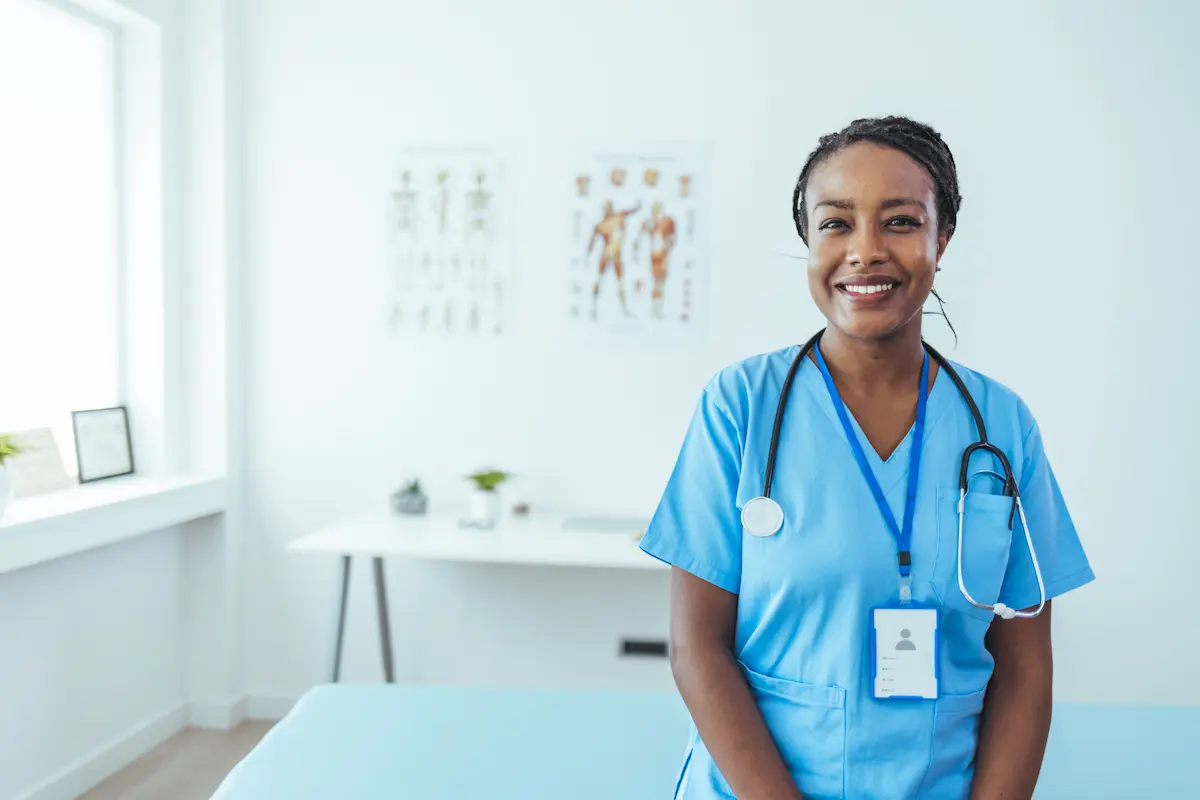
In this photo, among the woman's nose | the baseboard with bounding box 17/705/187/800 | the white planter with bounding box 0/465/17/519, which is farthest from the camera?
the baseboard with bounding box 17/705/187/800

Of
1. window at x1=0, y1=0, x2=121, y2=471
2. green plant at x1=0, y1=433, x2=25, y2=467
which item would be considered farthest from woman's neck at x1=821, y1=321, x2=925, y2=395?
window at x1=0, y1=0, x2=121, y2=471

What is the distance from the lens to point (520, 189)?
2736mm

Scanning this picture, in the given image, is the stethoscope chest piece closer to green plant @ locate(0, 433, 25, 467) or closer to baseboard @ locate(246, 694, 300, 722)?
green plant @ locate(0, 433, 25, 467)

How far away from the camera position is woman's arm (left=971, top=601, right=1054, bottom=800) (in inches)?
40.4

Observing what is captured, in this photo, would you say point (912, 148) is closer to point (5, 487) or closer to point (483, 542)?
point (483, 542)

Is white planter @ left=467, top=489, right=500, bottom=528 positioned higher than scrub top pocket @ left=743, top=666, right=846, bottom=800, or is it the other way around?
scrub top pocket @ left=743, top=666, right=846, bottom=800

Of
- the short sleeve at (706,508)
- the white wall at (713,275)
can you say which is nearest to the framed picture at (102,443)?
the white wall at (713,275)

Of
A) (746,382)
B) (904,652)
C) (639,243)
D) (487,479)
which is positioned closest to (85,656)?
(487,479)

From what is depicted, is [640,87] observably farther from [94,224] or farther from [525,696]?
[525,696]

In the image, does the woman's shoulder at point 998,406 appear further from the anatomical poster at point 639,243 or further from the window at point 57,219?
the window at point 57,219

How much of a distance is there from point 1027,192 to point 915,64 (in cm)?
48

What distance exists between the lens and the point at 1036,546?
3.53ft

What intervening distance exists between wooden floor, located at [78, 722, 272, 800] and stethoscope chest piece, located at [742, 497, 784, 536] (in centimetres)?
196

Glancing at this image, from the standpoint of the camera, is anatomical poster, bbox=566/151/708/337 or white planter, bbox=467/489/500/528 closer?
white planter, bbox=467/489/500/528
